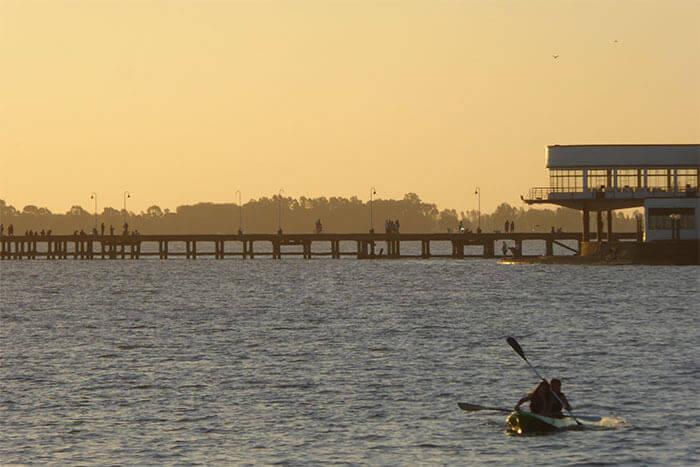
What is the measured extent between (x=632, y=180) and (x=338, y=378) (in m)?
96.0

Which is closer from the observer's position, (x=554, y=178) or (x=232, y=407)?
(x=232, y=407)

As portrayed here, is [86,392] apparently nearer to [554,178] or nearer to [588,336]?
[588,336]

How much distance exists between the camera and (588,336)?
6200 centimetres

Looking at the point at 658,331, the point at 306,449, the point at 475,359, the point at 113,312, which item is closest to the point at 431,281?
the point at 113,312

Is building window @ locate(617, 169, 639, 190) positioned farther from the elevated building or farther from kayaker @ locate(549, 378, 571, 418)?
kayaker @ locate(549, 378, 571, 418)

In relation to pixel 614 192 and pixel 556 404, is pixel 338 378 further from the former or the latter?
pixel 614 192

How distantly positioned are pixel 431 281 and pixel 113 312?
53314mm

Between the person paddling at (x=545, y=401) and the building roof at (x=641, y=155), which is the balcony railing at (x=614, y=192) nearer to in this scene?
the building roof at (x=641, y=155)

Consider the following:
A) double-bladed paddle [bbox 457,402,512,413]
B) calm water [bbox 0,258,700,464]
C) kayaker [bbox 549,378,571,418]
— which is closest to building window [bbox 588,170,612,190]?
calm water [bbox 0,258,700,464]

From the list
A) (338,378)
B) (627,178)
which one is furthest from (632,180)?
(338,378)

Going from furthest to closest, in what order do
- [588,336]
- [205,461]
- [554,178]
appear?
1. [554,178]
2. [588,336]
3. [205,461]

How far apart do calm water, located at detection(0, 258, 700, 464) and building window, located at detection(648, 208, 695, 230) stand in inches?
1452

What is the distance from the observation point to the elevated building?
131 metres

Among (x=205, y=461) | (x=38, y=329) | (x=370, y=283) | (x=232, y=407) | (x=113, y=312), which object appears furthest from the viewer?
(x=370, y=283)
